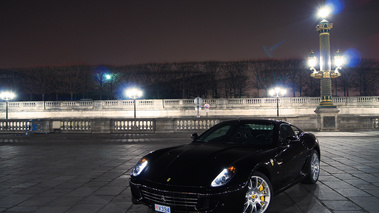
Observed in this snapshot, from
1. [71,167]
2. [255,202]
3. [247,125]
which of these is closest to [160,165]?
[255,202]

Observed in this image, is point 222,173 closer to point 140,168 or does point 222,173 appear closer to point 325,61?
point 140,168

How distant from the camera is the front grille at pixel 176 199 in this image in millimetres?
3490

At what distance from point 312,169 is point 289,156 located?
1.33m

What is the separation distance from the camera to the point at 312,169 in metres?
5.78

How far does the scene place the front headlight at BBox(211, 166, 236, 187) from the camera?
3.57 metres

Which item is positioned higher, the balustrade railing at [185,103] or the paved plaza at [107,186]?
the balustrade railing at [185,103]

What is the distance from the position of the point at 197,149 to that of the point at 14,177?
16.4ft

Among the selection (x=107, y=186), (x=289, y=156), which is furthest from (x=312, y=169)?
(x=107, y=186)

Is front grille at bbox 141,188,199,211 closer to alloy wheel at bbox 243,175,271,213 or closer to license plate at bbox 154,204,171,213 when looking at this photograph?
license plate at bbox 154,204,171,213

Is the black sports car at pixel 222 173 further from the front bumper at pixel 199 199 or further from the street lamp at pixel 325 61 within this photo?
the street lamp at pixel 325 61

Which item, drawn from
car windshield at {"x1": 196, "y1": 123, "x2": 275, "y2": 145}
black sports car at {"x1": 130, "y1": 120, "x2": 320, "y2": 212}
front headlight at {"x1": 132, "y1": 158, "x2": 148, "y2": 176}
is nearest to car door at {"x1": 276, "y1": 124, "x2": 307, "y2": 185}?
black sports car at {"x1": 130, "y1": 120, "x2": 320, "y2": 212}

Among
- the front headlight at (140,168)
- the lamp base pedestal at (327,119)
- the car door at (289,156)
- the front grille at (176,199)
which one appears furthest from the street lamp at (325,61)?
the front grille at (176,199)

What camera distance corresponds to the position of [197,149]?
14.9 ft

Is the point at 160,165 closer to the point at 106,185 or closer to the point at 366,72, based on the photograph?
the point at 106,185
